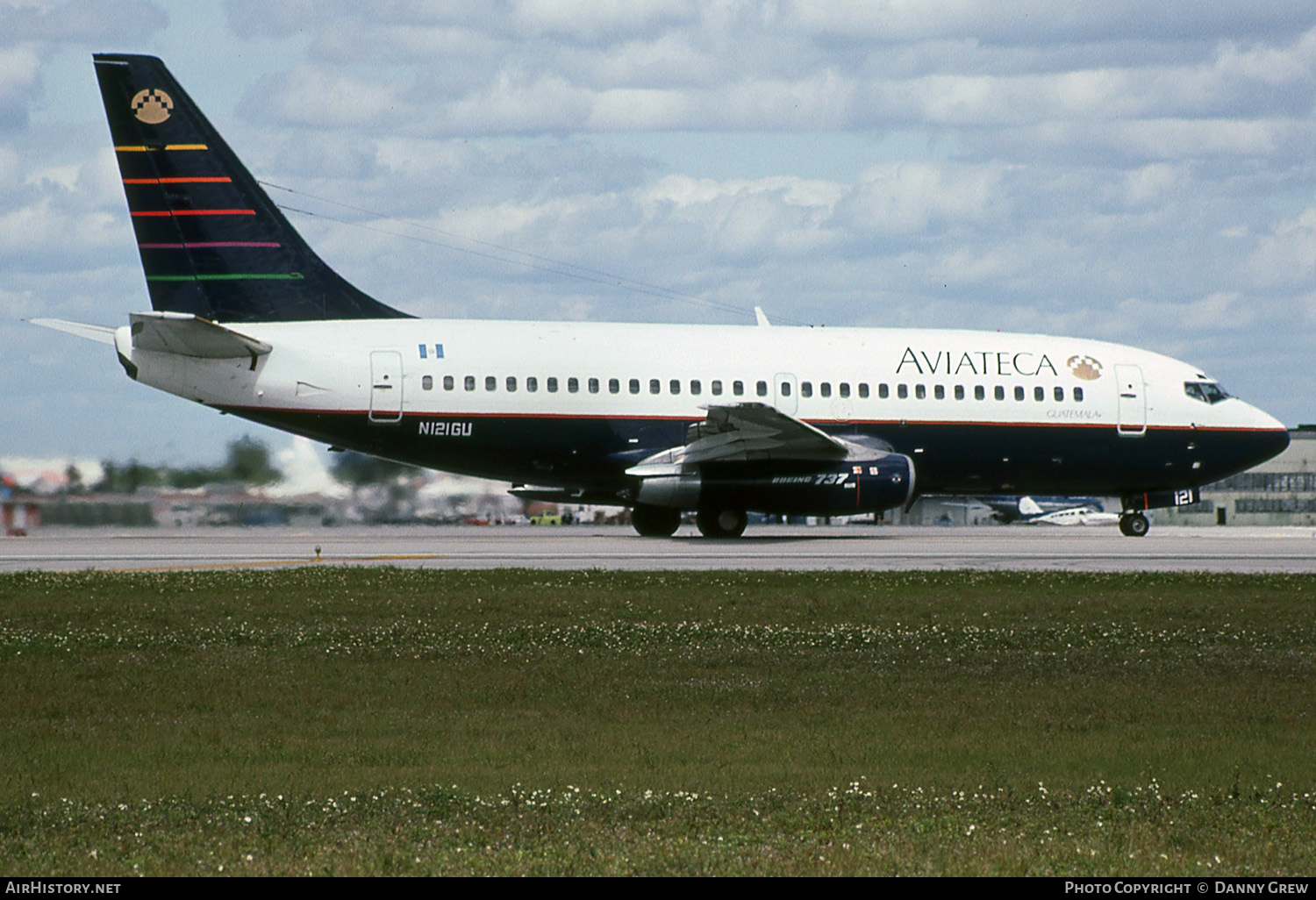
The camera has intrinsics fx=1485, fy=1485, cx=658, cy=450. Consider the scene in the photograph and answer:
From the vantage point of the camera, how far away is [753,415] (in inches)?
1272

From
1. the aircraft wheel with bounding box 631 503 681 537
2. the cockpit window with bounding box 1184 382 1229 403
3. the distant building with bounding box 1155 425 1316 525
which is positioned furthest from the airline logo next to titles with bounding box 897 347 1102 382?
the distant building with bounding box 1155 425 1316 525

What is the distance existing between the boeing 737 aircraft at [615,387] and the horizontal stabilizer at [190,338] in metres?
0.06

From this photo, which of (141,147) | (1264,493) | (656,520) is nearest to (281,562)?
(141,147)

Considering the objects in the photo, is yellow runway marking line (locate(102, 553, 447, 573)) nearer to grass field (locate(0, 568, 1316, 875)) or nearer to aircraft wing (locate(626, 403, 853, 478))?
grass field (locate(0, 568, 1316, 875))

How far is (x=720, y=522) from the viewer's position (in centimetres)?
3541

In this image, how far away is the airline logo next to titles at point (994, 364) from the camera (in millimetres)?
36219

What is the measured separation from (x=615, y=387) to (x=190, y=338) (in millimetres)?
9324

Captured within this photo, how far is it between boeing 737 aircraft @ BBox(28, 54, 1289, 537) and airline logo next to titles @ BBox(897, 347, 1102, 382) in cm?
6

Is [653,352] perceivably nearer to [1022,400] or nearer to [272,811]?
[1022,400]

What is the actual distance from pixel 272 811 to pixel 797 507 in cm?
2606

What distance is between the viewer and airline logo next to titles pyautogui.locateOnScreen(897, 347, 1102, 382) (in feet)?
119

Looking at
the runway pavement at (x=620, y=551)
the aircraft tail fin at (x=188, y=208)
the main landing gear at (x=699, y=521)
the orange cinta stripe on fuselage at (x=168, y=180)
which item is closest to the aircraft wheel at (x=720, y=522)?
the main landing gear at (x=699, y=521)

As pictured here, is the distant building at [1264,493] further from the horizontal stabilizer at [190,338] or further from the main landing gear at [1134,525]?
the horizontal stabilizer at [190,338]

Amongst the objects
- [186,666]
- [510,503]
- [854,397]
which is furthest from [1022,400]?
[186,666]
